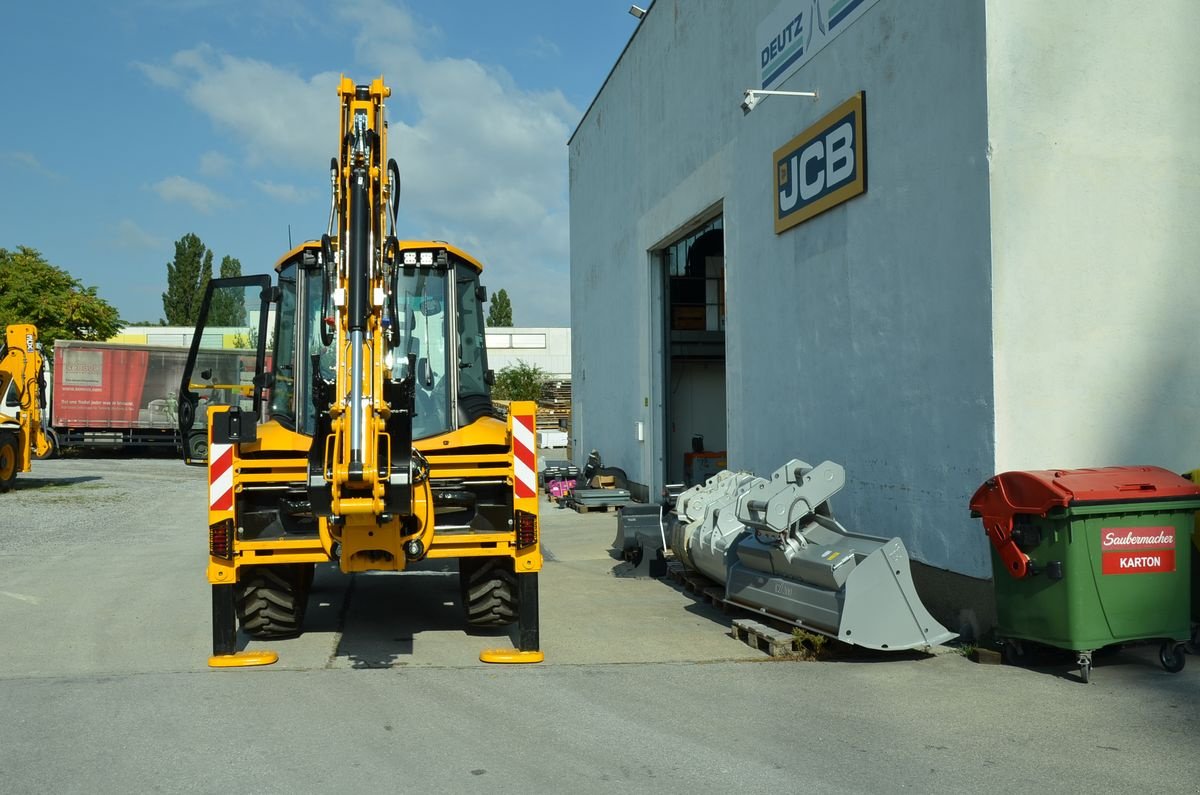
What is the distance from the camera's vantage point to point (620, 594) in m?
10.1

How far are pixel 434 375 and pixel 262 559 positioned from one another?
198cm

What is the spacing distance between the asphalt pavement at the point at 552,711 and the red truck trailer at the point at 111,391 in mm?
24978

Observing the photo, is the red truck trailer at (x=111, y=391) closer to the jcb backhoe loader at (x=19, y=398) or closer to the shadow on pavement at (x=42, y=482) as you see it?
the shadow on pavement at (x=42, y=482)

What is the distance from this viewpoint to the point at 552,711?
5.89 meters

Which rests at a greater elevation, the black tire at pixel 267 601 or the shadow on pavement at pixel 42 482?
the black tire at pixel 267 601

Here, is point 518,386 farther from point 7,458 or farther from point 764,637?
point 764,637

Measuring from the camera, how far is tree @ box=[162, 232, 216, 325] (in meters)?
69.2

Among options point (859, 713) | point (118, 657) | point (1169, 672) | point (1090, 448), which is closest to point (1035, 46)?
point (1090, 448)

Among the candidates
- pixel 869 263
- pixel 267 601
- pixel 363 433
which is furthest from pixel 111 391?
pixel 363 433

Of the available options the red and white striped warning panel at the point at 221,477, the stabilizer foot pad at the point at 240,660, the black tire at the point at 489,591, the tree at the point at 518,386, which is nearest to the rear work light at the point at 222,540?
the red and white striped warning panel at the point at 221,477

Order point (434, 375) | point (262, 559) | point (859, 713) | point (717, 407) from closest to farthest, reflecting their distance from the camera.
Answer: point (859, 713), point (262, 559), point (434, 375), point (717, 407)

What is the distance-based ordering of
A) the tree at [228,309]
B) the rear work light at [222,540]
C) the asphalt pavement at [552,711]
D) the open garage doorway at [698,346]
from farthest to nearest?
the open garage doorway at [698,346] → the tree at [228,309] → the rear work light at [222,540] → the asphalt pavement at [552,711]

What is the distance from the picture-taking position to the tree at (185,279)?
69.2 meters

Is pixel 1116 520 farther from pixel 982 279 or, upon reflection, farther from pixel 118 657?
pixel 118 657
